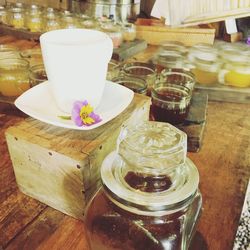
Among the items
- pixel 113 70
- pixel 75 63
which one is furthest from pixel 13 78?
pixel 75 63

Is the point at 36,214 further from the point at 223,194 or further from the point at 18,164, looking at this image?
→ the point at 223,194

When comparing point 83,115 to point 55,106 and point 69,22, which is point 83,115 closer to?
point 55,106

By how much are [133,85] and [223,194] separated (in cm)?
49

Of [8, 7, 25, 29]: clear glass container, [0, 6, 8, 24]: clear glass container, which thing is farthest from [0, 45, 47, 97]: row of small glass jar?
[0, 6, 8, 24]: clear glass container

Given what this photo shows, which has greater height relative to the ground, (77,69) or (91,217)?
(77,69)

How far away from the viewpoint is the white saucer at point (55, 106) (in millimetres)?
765

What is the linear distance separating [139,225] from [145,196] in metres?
0.07

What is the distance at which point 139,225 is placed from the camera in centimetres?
58

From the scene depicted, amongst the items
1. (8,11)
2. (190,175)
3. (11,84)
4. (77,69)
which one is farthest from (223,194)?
(8,11)

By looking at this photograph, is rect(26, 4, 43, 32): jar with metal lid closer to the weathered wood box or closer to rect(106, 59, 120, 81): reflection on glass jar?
rect(106, 59, 120, 81): reflection on glass jar

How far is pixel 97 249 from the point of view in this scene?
65 cm

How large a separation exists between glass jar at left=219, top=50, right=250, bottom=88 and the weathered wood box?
758mm

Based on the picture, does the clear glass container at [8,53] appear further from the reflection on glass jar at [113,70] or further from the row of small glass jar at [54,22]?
the row of small glass jar at [54,22]

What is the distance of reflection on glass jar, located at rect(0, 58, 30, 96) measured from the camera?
120cm
